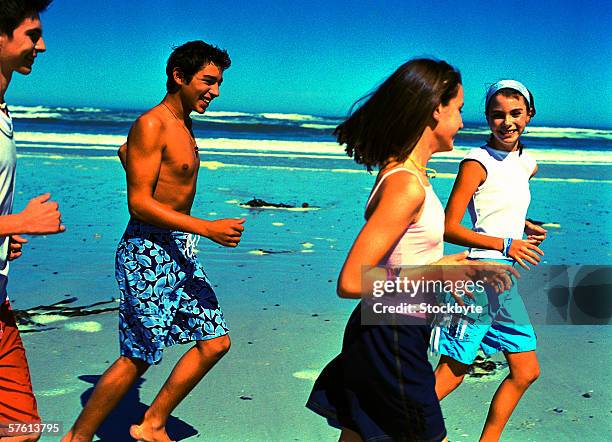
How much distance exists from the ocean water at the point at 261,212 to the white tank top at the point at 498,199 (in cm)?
243

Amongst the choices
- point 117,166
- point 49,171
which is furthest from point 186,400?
point 117,166

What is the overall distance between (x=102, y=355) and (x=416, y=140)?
113 inches

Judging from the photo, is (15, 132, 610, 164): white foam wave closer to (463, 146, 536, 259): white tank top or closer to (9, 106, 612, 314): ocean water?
(9, 106, 612, 314): ocean water

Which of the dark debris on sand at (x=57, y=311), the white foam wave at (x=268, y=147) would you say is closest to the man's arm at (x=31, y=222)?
the dark debris on sand at (x=57, y=311)

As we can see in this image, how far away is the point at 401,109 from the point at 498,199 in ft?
3.75

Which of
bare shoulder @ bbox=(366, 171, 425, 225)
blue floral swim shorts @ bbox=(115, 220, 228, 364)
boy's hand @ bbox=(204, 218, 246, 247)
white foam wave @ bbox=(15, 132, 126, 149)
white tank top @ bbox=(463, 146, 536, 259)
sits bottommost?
white foam wave @ bbox=(15, 132, 126, 149)

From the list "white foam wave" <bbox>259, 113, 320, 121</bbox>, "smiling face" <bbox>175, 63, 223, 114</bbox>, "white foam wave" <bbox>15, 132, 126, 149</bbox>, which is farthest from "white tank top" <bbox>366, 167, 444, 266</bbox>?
"white foam wave" <bbox>259, 113, 320, 121</bbox>

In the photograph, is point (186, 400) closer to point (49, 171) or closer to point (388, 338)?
point (388, 338)

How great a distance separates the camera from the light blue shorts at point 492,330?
3402 millimetres

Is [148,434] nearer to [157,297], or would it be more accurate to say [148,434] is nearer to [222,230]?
[157,297]

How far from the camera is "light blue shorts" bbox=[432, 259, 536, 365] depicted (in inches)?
134

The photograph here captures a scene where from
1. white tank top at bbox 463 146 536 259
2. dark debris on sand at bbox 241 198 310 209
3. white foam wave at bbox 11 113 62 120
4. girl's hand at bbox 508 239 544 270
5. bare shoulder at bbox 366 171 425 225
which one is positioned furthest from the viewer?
white foam wave at bbox 11 113 62 120

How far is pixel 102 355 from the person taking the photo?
4.84m

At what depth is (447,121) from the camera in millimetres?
2715
